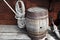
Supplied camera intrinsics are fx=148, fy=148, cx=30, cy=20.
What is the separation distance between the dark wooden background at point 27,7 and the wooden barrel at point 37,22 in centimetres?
40

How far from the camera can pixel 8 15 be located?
11.8 feet

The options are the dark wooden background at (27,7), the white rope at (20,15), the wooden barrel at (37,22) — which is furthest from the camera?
the dark wooden background at (27,7)

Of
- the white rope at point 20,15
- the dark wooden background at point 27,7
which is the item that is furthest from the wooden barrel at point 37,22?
the dark wooden background at point 27,7

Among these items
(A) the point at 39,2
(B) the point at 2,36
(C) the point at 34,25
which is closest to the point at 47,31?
(C) the point at 34,25

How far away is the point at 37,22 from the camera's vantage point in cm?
301

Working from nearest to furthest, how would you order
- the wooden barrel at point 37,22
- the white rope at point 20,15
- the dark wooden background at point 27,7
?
the wooden barrel at point 37,22, the white rope at point 20,15, the dark wooden background at point 27,7

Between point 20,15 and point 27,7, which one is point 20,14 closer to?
point 20,15

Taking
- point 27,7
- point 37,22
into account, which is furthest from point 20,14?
point 37,22

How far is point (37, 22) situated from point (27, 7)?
2.12ft

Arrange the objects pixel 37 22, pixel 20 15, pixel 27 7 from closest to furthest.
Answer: pixel 37 22 → pixel 20 15 → pixel 27 7

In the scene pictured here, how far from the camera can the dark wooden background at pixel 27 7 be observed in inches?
136

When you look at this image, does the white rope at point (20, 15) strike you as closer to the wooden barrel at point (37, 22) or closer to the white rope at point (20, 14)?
the white rope at point (20, 14)

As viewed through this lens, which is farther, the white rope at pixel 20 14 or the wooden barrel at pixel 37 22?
the white rope at pixel 20 14

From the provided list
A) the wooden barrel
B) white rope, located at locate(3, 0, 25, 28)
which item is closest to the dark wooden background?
white rope, located at locate(3, 0, 25, 28)
